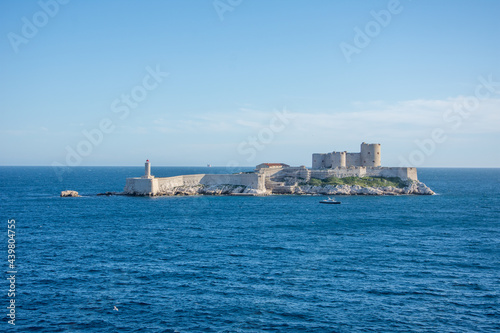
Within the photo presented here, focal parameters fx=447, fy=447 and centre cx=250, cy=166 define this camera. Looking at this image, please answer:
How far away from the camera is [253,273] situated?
2744 cm

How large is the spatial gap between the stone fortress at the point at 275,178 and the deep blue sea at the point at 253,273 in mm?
23233

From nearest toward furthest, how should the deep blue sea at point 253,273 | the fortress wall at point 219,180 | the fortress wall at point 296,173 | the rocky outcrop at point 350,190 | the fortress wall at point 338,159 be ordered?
the deep blue sea at point 253,273, the rocky outcrop at point 350,190, the fortress wall at point 219,180, the fortress wall at point 296,173, the fortress wall at point 338,159

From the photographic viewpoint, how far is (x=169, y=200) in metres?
68.5

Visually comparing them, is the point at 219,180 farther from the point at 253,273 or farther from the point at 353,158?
the point at 253,273

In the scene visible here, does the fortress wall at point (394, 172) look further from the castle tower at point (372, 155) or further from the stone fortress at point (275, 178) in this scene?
the castle tower at point (372, 155)

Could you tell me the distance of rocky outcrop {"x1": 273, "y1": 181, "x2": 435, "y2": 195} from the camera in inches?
3031

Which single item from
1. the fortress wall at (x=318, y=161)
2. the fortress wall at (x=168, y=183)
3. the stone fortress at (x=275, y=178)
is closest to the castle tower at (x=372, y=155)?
the stone fortress at (x=275, y=178)

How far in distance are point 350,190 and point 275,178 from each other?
13672mm

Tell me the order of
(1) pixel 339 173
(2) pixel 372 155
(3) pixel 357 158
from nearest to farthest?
(1) pixel 339 173
(2) pixel 372 155
(3) pixel 357 158

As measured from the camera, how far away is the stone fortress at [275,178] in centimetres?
7544

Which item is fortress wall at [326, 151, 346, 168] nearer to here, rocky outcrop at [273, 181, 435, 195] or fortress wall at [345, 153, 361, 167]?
fortress wall at [345, 153, 361, 167]

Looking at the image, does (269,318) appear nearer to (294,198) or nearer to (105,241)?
(105,241)

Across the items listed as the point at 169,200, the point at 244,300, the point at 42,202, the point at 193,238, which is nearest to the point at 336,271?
the point at 244,300

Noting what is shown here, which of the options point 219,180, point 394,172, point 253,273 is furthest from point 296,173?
point 253,273
